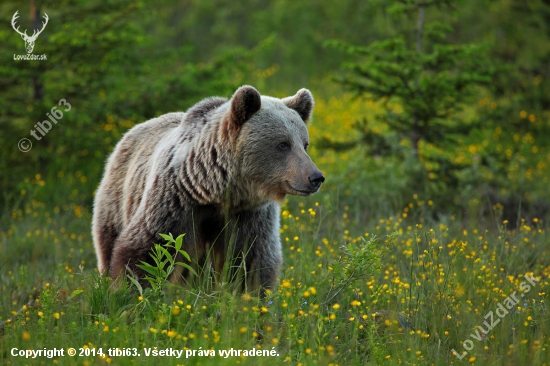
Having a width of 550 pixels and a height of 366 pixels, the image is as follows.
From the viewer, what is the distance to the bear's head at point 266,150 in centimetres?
474

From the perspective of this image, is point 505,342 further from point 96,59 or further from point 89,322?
point 96,59

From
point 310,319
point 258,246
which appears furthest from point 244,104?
point 310,319

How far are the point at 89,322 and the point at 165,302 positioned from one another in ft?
1.61

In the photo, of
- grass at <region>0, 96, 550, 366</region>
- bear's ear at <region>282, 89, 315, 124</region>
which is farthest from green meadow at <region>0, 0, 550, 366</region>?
bear's ear at <region>282, 89, 315, 124</region>

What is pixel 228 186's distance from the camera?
4.77 m

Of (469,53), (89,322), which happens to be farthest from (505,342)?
(469,53)

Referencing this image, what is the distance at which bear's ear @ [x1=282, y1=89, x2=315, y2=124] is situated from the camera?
5266 mm

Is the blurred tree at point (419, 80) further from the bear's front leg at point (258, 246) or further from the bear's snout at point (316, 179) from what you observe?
the bear's snout at point (316, 179)

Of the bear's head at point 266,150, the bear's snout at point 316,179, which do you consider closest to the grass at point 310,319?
the bear's snout at point 316,179

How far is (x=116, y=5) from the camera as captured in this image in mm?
9016

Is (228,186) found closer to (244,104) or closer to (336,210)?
(244,104)

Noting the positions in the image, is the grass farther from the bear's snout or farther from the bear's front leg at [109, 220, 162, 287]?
the bear's snout

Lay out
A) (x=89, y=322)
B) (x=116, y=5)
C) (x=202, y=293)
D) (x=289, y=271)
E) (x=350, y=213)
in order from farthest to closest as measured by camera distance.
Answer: (x=116, y=5) < (x=350, y=213) < (x=289, y=271) < (x=202, y=293) < (x=89, y=322)

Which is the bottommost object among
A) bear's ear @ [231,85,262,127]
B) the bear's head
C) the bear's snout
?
the bear's snout
